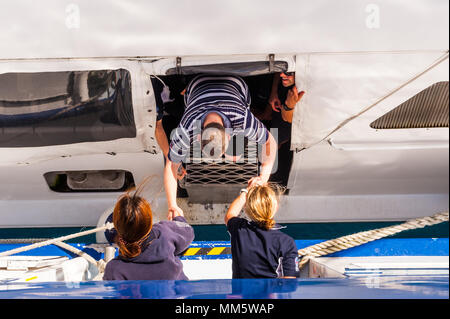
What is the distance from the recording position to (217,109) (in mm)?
1200

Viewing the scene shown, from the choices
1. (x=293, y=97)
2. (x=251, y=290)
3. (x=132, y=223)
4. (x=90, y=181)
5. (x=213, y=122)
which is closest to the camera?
(x=251, y=290)

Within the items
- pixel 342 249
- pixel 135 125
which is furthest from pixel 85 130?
pixel 342 249

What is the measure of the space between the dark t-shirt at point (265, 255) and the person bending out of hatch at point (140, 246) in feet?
0.48

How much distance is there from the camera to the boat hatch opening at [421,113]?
1366 millimetres

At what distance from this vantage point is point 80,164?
159cm

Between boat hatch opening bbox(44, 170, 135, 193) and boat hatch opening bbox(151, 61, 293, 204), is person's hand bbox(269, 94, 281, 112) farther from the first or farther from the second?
boat hatch opening bbox(44, 170, 135, 193)

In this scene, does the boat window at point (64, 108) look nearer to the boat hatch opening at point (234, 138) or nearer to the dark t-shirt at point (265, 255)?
the boat hatch opening at point (234, 138)

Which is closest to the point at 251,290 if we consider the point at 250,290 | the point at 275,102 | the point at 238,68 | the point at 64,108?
the point at 250,290

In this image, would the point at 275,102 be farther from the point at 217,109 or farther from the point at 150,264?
the point at 150,264

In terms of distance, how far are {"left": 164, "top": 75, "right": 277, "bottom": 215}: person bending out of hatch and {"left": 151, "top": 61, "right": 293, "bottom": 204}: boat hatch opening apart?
35 millimetres

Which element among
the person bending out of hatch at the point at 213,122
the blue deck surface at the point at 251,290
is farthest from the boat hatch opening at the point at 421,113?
the blue deck surface at the point at 251,290

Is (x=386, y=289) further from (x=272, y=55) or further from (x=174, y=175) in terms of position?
(x=174, y=175)

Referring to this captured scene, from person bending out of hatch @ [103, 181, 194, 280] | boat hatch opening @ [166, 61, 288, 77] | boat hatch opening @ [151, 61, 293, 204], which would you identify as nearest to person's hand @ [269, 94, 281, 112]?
boat hatch opening @ [151, 61, 293, 204]

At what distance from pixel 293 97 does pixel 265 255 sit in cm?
53
